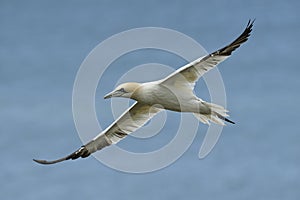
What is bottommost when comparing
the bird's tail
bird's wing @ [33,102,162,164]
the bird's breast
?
the bird's tail

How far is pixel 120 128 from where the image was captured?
32594 mm

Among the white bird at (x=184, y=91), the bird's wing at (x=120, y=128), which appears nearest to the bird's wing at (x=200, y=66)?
the white bird at (x=184, y=91)

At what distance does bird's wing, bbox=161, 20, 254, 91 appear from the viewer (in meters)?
30.3

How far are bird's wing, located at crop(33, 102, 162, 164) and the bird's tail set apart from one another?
67.3 inches

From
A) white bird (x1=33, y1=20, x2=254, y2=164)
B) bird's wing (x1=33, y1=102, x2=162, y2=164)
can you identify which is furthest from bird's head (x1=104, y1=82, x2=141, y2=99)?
bird's wing (x1=33, y1=102, x2=162, y2=164)

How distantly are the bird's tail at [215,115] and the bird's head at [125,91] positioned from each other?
1.65 m

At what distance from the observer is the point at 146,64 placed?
3209 centimetres

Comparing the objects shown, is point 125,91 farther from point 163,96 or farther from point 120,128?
point 120,128

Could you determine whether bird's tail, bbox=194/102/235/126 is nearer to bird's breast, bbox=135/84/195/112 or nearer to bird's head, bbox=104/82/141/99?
bird's breast, bbox=135/84/195/112

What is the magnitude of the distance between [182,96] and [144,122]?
218 cm

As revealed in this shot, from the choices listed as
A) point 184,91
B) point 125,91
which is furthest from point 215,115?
point 125,91

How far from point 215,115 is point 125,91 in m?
2.23

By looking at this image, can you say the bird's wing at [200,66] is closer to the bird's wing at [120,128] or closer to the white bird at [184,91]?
the white bird at [184,91]

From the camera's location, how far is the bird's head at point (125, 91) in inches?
1214
